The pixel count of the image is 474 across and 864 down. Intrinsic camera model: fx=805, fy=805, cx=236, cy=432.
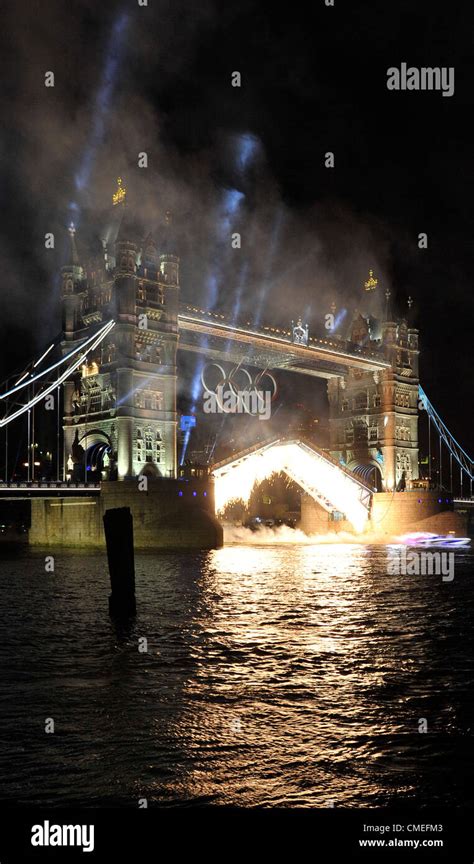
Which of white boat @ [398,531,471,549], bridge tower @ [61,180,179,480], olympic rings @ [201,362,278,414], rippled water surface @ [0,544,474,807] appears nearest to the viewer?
rippled water surface @ [0,544,474,807]

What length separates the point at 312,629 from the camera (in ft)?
64.8

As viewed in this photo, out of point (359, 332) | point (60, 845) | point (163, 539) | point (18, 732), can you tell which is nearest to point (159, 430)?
point (163, 539)

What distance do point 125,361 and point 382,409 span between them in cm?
3293

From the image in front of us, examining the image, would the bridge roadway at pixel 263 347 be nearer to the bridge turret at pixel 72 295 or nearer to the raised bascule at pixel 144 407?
the raised bascule at pixel 144 407

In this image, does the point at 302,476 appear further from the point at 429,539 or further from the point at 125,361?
the point at 125,361

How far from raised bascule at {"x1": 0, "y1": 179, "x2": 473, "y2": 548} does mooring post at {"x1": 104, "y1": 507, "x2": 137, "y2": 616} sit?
24.1 meters

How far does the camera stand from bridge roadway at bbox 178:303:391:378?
58375mm

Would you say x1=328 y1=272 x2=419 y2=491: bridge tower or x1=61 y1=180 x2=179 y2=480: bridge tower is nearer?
x1=61 y1=180 x2=179 y2=480: bridge tower

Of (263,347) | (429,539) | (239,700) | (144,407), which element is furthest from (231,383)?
(239,700)

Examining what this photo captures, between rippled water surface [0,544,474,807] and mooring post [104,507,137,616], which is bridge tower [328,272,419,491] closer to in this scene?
rippled water surface [0,544,474,807]

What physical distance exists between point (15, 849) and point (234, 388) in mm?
62196

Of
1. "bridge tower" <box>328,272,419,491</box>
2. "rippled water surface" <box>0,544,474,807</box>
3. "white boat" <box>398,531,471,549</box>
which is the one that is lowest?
"white boat" <box>398,531,471,549</box>

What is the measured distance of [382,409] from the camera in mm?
78500

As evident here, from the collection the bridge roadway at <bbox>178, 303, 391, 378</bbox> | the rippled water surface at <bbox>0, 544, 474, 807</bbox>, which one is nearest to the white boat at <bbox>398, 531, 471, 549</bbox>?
the bridge roadway at <bbox>178, 303, 391, 378</bbox>
